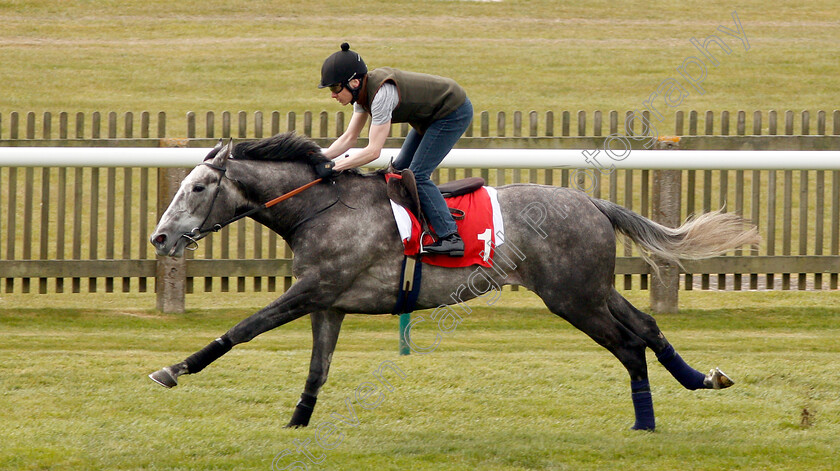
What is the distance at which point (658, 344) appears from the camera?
5770mm

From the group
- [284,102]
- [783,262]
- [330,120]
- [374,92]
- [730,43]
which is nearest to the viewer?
[374,92]

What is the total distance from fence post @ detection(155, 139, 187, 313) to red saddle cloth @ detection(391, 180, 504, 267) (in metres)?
3.21

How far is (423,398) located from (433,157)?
149 cm

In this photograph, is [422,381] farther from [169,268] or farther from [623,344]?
[169,268]

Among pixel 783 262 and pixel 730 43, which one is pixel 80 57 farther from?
pixel 783 262

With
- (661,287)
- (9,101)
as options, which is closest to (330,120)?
(9,101)

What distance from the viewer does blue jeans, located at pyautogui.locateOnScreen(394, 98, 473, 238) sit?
5426 millimetres

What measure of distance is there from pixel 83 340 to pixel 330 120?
747 cm

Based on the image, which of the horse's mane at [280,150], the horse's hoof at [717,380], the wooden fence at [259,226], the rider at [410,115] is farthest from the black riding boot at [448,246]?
the wooden fence at [259,226]

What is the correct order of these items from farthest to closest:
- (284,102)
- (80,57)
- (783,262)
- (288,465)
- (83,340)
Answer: (80,57) → (284,102) → (783,262) → (83,340) → (288,465)

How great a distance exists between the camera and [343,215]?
17.8 ft

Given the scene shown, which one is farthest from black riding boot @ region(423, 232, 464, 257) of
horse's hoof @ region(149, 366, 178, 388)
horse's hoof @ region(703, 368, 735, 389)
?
horse's hoof @ region(703, 368, 735, 389)

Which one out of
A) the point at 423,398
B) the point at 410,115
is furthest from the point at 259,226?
the point at 410,115

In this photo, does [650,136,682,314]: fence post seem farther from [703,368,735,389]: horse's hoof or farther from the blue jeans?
the blue jeans
